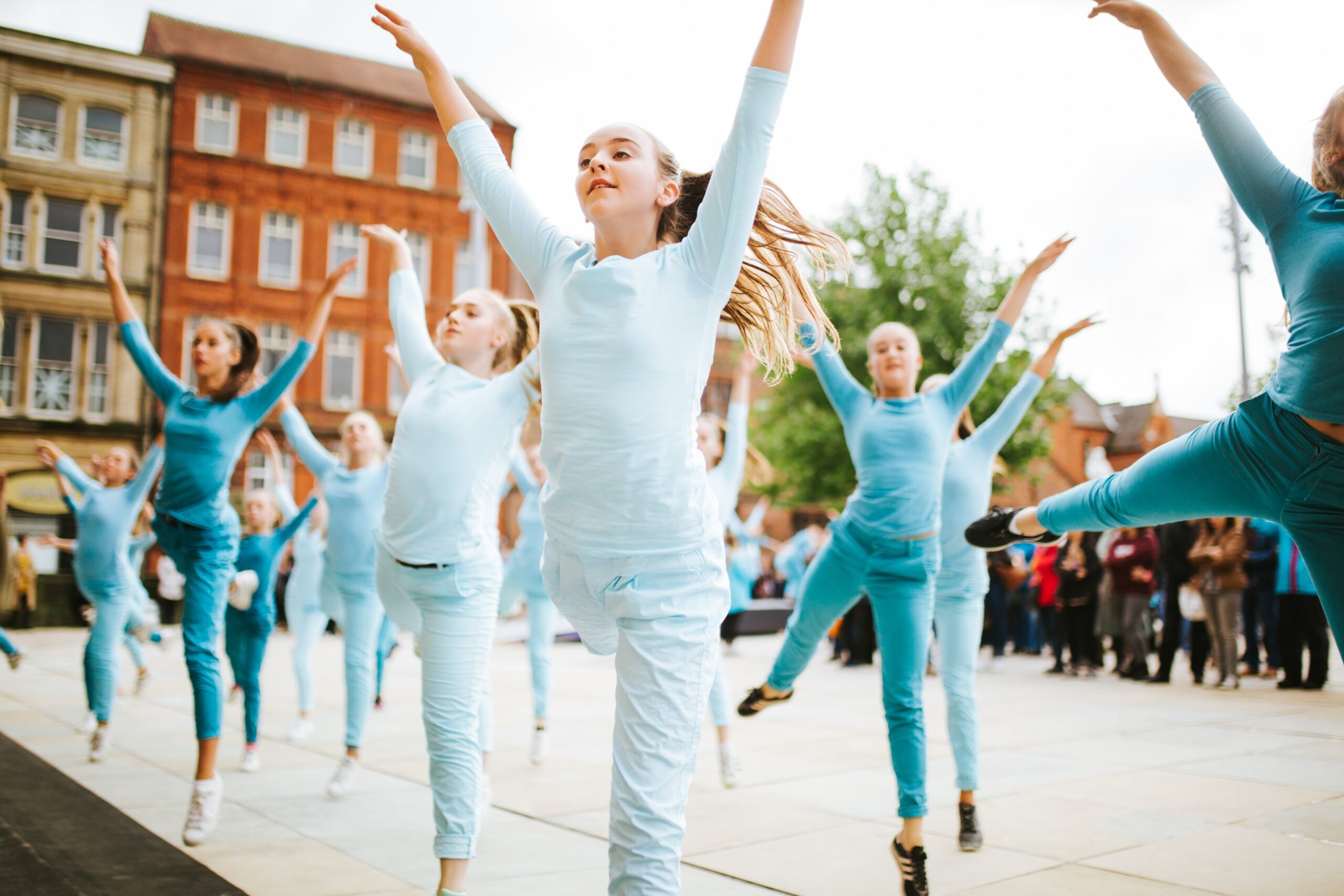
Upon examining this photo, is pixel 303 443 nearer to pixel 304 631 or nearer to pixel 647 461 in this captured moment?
pixel 304 631

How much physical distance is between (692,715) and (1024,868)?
7.38 ft

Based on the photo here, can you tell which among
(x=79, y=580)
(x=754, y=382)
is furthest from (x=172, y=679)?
(x=754, y=382)

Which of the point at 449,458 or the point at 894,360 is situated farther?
the point at 894,360

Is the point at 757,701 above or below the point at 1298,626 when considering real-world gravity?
above

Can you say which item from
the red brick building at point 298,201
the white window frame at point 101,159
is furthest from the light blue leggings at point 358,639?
the white window frame at point 101,159

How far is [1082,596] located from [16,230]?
2966 centimetres

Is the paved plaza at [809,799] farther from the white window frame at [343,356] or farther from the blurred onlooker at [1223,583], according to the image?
the white window frame at [343,356]

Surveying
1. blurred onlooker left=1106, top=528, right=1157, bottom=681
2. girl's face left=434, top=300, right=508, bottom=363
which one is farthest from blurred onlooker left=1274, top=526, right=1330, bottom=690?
girl's face left=434, top=300, right=508, bottom=363

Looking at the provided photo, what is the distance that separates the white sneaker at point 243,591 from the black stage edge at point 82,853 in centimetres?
128

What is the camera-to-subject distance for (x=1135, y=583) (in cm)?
1130

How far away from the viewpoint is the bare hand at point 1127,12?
8.23 ft

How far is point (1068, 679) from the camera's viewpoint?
1153cm

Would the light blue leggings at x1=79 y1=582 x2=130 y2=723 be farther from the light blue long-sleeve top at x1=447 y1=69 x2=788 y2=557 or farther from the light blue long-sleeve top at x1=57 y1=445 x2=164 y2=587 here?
the light blue long-sleeve top at x1=447 y1=69 x2=788 y2=557

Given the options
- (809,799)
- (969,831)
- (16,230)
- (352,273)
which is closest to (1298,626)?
(809,799)
